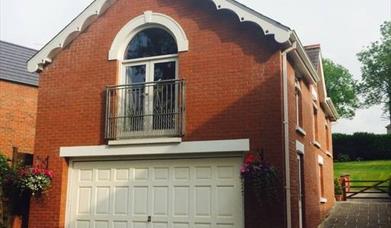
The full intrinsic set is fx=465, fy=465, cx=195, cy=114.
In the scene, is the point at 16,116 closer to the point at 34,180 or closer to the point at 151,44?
the point at 34,180

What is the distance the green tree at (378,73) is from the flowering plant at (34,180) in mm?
45051

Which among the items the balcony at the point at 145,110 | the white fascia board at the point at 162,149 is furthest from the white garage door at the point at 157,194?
the balcony at the point at 145,110

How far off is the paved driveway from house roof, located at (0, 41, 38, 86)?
47.1 ft

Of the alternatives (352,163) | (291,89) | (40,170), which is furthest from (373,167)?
(40,170)

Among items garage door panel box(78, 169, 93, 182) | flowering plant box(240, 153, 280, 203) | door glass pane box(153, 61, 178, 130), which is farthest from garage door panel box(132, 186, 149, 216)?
flowering plant box(240, 153, 280, 203)

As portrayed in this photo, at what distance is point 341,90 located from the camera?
56.2 m

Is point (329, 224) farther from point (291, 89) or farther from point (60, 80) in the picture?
point (60, 80)

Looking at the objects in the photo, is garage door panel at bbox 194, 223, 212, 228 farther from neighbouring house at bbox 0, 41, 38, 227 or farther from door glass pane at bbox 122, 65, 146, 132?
neighbouring house at bbox 0, 41, 38, 227

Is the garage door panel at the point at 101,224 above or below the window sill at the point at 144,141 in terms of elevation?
below

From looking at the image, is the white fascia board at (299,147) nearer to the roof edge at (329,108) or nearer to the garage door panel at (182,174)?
the garage door panel at (182,174)

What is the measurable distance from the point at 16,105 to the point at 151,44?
10.9m

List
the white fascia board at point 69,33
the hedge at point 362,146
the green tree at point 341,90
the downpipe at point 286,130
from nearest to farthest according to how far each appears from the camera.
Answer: the downpipe at point 286,130, the white fascia board at point 69,33, the hedge at point 362,146, the green tree at point 341,90

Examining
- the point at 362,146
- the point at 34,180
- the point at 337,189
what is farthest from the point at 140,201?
the point at 362,146

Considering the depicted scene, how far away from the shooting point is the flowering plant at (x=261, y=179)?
9.55 meters
